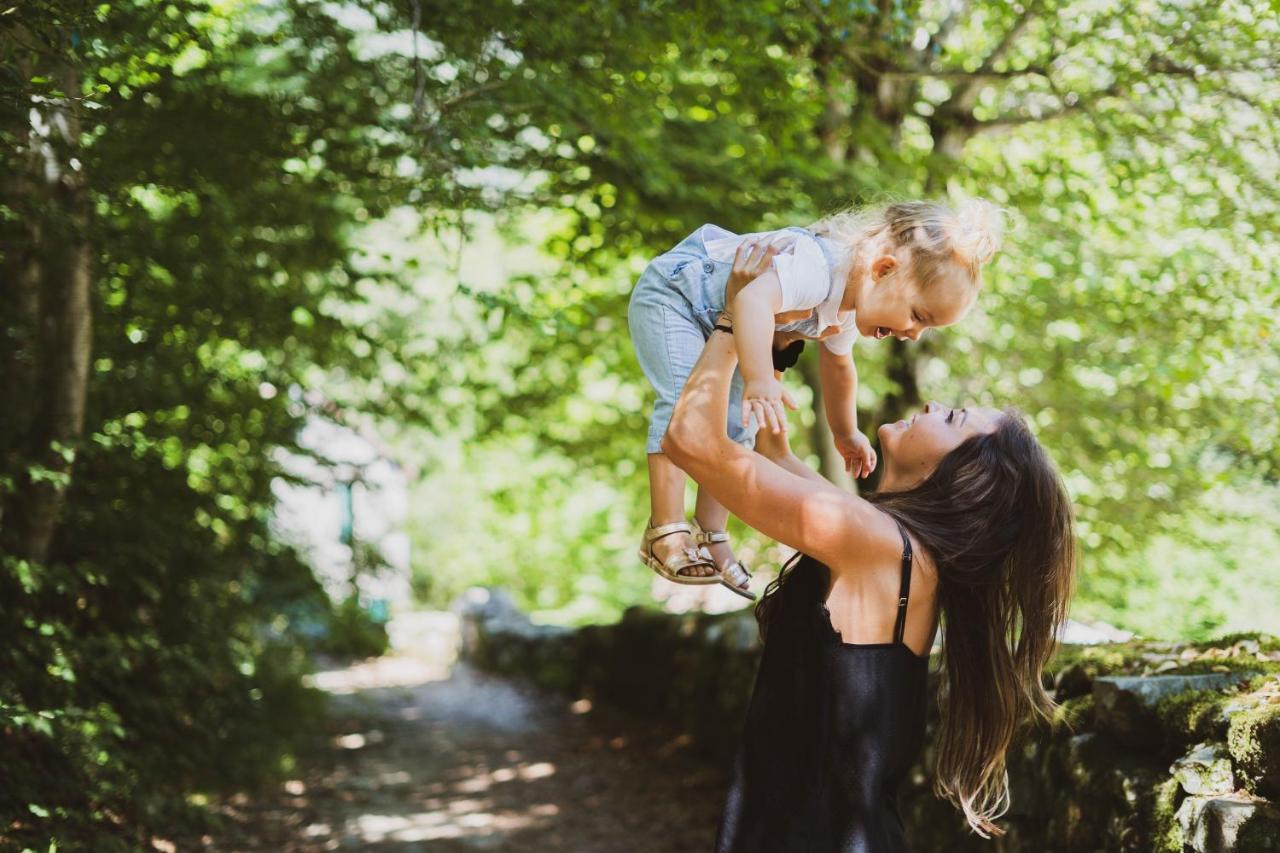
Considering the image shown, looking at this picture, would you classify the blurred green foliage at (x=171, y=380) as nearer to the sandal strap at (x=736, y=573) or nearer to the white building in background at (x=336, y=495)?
the white building in background at (x=336, y=495)

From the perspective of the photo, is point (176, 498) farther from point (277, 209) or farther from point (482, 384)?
point (482, 384)

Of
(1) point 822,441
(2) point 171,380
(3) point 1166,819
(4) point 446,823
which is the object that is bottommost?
(4) point 446,823

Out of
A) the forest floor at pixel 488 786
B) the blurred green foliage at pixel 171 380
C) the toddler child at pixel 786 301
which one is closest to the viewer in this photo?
the toddler child at pixel 786 301

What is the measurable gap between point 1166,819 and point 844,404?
1.17 metres

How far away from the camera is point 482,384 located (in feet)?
27.3

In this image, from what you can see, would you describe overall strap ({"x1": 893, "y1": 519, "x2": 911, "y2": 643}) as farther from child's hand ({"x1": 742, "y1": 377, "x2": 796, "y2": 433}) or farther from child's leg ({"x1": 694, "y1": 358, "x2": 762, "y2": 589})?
child's leg ({"x1": 694, "y1": 358, "x2": 762, "y2": 589})

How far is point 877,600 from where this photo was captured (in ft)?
6.58

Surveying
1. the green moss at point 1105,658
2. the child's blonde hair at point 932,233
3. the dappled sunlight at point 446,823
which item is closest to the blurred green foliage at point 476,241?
the dappled sunlight at point 446,823

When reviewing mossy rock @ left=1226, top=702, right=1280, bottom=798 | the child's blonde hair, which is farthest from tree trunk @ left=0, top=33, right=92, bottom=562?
mossy rock @ left=1226, top=702, right=1280, bottom=798

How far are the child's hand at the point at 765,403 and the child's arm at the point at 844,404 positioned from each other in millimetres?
624

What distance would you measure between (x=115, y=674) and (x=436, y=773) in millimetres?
3069

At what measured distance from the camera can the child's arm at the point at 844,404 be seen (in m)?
2.75

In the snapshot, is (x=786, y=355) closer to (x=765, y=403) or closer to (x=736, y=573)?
(x=736, y=573)

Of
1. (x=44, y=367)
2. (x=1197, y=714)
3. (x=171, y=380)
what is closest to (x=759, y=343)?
(x=1197, y=714)
